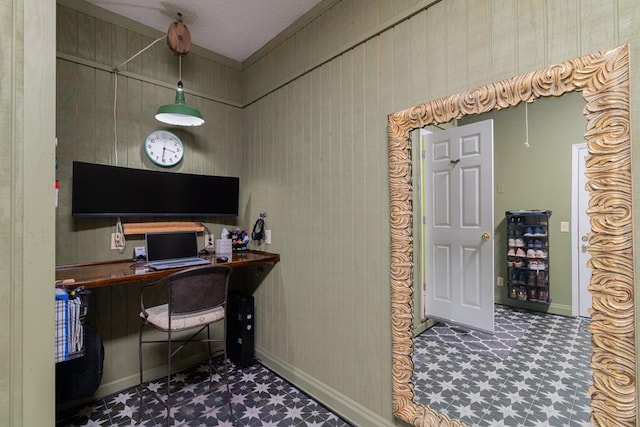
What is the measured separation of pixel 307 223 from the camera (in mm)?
2338

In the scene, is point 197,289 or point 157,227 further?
point 157,227

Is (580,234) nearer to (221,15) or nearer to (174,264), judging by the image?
(174,264)

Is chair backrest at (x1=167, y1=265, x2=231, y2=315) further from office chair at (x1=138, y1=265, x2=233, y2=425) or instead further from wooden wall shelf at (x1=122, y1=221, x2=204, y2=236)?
wooden wall shelf at (x1=122, y1=221, x2=204, y2=236)

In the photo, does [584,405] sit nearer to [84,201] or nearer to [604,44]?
[604,44]

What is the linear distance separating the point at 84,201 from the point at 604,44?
9.67ft

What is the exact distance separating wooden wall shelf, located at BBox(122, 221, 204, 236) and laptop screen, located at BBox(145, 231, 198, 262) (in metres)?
0.17

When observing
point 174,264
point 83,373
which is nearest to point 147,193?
point 174,264

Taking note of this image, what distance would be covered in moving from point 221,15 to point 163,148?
1.16 meters

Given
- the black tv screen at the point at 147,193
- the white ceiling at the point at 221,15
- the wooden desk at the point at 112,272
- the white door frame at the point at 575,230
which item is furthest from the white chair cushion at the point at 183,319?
the white ceiling at the point at 221,15

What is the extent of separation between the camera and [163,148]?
2.54 meters

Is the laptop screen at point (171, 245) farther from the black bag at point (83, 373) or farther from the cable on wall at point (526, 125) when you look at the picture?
the cable on wall at point (526, 125)

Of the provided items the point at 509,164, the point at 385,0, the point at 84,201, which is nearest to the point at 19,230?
the point at 84,201

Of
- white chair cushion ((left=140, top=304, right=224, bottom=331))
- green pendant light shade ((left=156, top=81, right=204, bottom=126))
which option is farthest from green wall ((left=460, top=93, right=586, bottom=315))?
green pendant light shade ((left=156, top=81, right=204, bottom=126))

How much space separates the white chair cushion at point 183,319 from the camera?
1927 mm
